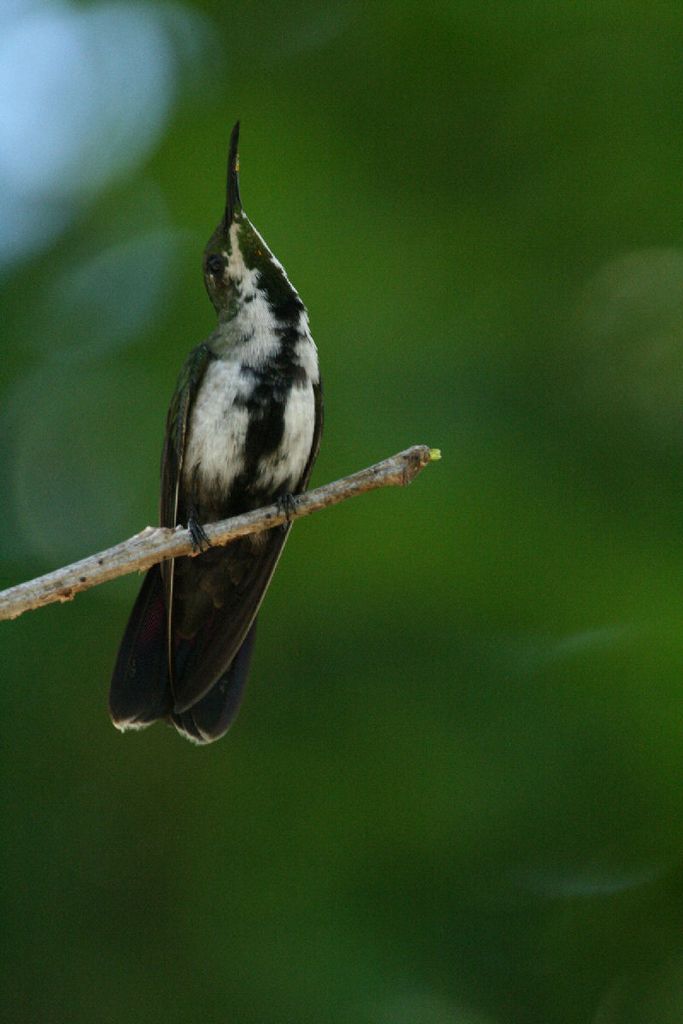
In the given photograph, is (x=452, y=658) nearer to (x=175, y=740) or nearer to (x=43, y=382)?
(x=175, y=740)

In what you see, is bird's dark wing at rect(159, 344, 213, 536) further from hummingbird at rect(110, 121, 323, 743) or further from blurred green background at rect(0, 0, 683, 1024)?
blurred green background at rect(0, 0, 683, 1024)

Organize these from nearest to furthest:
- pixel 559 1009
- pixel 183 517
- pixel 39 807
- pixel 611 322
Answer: pixel 183 517 < pixel 559 1009 < pixel 39 807 < pixel 611 322

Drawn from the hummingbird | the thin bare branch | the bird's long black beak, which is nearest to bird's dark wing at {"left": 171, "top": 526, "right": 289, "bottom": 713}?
the hummingbird

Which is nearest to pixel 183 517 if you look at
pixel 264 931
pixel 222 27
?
pixel 264 931

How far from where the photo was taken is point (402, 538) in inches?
230

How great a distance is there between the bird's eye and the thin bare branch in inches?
44.2

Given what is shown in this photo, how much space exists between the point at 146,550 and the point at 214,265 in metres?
1.43

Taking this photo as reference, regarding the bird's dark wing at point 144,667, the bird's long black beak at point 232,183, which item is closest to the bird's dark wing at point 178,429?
the bird's dark wing at point 144,667

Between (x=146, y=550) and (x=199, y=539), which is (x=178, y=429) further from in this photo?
(x=146, y=550)

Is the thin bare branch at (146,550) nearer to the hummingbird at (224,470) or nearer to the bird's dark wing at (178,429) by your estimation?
the hummingbird at (224,470)

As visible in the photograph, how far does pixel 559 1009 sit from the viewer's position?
17.8 ft

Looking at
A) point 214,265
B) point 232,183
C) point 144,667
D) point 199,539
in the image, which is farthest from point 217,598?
point 232,183

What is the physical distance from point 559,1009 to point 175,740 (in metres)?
2.09

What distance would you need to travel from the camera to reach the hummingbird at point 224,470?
4184 mm
